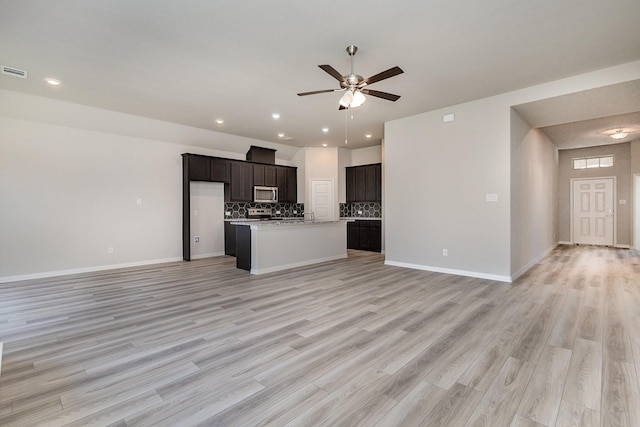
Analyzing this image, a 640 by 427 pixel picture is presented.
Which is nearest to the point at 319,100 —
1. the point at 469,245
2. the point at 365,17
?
the point at 365,17

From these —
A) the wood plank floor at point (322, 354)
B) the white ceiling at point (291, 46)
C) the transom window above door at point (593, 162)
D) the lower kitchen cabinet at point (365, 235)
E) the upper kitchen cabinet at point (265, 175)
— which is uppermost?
the white ceiling at point (291, 46)

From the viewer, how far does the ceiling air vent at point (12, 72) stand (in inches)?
144

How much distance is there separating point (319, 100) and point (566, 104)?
12.3 ft

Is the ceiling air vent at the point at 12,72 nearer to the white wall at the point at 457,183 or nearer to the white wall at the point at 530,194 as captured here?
the white wall at the point at 457,183

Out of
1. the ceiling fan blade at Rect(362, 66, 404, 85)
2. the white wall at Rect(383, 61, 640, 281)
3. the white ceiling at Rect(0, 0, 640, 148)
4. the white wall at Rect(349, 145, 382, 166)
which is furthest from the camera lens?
Answer: the white wall at Rect(349, 145, 382, 166)

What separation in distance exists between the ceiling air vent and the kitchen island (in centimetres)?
355

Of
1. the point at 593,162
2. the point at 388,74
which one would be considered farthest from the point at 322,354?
the point at 593,162

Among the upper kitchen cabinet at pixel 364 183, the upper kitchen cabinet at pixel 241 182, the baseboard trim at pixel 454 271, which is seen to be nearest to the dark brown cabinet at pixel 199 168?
the upper kitchen cabinet at pixel 241 182

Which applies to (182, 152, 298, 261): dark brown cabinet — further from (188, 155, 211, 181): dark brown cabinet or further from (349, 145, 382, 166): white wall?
(349, 145, 382, 166): white wall

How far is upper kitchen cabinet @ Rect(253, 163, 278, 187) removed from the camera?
7.84 metres

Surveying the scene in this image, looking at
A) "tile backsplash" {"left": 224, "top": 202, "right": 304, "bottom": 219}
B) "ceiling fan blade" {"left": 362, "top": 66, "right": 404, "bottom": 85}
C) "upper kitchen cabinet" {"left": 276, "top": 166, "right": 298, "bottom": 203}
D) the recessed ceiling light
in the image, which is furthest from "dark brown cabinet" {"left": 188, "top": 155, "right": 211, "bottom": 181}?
the recessed ceiling light

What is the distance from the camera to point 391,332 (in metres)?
2.79

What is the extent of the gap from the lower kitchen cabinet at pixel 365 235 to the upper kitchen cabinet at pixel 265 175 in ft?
8.47

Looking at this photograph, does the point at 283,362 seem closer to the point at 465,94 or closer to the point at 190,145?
the point at 465,94
